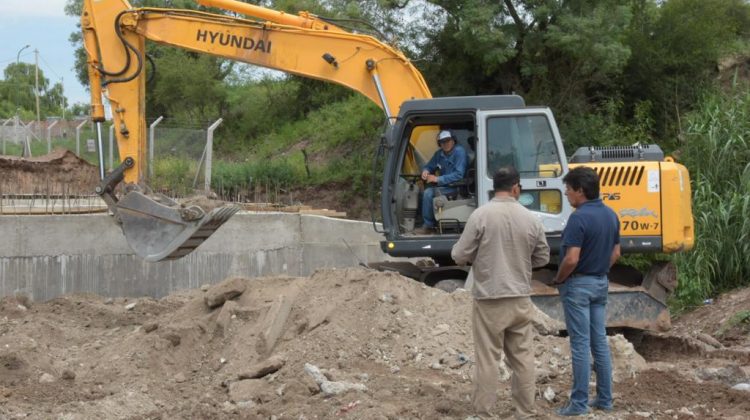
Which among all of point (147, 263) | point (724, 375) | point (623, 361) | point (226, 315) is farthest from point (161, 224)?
point (724, 375)

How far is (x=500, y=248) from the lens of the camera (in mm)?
6262

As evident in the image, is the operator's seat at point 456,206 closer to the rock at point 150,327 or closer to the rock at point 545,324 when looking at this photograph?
the rock at point 545,324

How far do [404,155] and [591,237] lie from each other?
355 cm

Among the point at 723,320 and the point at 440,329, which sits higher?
the point at 440,329

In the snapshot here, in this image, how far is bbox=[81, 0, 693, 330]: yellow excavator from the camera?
939cm

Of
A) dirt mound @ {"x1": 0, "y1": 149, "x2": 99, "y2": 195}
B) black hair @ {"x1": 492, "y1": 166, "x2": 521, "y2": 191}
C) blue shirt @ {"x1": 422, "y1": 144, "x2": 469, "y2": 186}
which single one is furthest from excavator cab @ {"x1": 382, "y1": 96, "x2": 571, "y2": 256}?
dirt mound @ {"x1": 0, "y1": 149, "x2": 99, "y2": 195}

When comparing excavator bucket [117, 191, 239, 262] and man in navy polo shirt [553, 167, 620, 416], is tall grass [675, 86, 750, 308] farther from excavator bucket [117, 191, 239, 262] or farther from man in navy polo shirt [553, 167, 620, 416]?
excavator bucket [117, 191, 239, 262]

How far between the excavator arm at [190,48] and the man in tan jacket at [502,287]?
398 centimetres

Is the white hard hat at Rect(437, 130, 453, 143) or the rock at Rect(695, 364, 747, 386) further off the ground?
the white hard hat at Rect(437, 130, 453, 143)

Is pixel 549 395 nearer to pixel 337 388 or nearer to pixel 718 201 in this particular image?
pixel 337 388

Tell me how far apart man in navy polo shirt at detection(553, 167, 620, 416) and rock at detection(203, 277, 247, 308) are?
392 cm

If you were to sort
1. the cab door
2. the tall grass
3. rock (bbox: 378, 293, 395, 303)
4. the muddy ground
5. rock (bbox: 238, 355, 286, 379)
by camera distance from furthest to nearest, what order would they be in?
the tall grass, the cab door, rock (bbox: 378, 293, 395, 303), rock (bbox: 238, 355, 286, 379), the muddy ground

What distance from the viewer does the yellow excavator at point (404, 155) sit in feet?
A: 30.8

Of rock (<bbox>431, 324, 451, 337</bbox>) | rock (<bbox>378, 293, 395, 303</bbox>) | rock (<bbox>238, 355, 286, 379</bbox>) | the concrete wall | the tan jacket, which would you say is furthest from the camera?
the concrete wall
